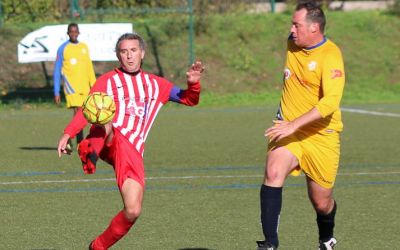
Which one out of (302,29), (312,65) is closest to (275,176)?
(312,65)

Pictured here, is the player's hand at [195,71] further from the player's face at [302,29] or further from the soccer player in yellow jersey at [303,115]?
the player's face at [302,29]

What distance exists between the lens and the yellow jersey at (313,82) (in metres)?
7.70

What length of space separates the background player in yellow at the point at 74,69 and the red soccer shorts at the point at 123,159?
29.2 ft

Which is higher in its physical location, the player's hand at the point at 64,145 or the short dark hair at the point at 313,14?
the short dark hair at the point at 313,14

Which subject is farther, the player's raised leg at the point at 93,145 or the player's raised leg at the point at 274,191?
the player's raised leg at the point at 274,191

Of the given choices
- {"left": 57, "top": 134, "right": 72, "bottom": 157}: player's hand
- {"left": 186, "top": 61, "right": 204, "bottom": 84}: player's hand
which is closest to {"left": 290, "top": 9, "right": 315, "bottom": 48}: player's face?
{"left": 186, "top": 61, "right": 204, "bottom": 84}: player's hand

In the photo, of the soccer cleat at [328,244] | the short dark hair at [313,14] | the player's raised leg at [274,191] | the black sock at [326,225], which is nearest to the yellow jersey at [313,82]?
the short dark hair at [313,14]

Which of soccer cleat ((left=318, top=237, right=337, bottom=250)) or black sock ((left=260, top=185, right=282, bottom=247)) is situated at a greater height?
black sock ((left=260, top=185, right=282, bottom=247))

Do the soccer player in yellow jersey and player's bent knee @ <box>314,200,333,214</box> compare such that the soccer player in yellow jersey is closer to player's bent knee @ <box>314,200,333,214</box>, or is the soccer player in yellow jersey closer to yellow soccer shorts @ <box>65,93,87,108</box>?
player's bent knee @ <box>314,200,333,214</box>

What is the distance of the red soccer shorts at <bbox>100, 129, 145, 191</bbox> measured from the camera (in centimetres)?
742

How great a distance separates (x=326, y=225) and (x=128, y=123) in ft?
5.90

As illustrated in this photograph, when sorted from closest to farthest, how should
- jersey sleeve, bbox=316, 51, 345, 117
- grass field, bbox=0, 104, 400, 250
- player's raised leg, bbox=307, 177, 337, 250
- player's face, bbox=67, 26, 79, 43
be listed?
1. jersey sleeve, bbox=316, 51, 345, 117
2. player's raised leg, bbox=307, 177, 337, 250
3. grass field, bbox=0, 104, 400, 250
4. player's face, bbox=67, 26, 79, 43

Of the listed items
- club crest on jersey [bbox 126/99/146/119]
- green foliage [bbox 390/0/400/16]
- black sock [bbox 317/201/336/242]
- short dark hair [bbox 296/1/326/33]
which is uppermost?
short dark hair [bbox 296/1/326/33]

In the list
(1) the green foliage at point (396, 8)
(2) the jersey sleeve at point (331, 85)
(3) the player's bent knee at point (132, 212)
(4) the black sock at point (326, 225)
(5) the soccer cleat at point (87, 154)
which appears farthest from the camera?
(1) the green foliage at point (396, 8)
